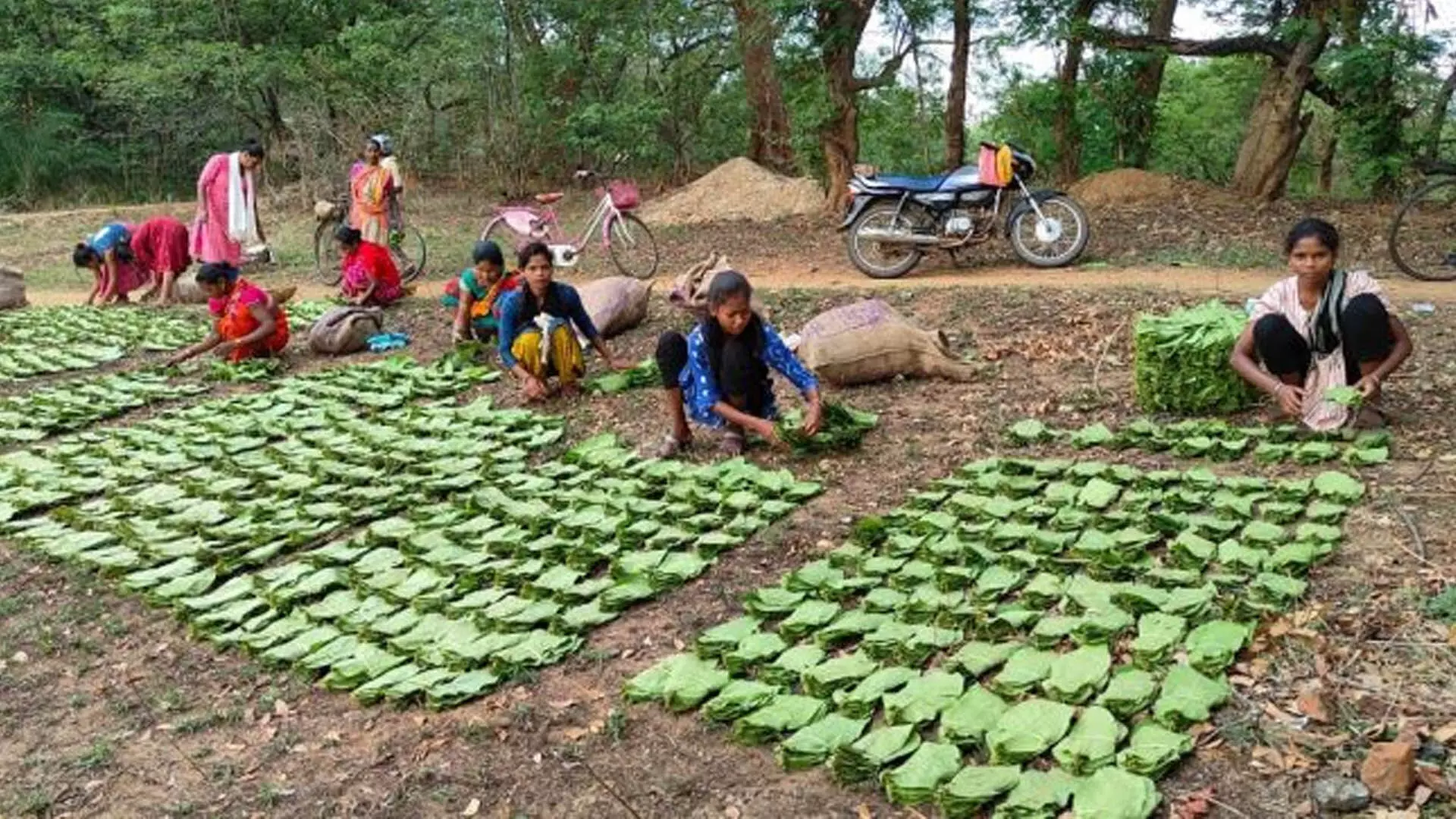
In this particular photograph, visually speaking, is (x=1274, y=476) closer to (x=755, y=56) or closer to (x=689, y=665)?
(x=689, y=665)

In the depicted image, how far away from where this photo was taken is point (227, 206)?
9.11m

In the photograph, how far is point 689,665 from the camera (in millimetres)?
A: 3045

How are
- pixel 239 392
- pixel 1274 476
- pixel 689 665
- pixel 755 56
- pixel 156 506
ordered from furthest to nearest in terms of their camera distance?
pixel 755 56, pixel 239 392, pixel 156 506, pixel 1274 476, pixel 689 665

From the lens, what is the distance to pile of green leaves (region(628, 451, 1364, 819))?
2.46m

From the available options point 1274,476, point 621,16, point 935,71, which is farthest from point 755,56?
point 1274,476

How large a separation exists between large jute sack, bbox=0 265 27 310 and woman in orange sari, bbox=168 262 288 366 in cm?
432

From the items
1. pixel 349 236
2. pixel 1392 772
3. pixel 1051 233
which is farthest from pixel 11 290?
pixel 1392 772

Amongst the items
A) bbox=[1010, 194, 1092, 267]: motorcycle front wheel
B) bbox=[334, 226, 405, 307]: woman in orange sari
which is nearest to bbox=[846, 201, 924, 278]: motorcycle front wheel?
bbox=[1010, 194, 1092, 267]: motorcycle front wheel

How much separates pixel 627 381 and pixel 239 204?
4.72 metres

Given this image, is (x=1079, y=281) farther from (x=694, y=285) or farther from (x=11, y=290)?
(x=11, y=290)

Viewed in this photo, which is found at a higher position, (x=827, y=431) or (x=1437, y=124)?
(x=1437, y=124)

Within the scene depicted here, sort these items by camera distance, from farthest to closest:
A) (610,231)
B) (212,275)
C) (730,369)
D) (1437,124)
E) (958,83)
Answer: (958,83)
(610,231)
(1437,124)
(212,275)
(730,369)

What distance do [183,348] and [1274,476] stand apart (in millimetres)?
6770

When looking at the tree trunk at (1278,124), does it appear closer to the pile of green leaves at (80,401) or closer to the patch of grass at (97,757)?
the pile of green leaves at (80,401)
